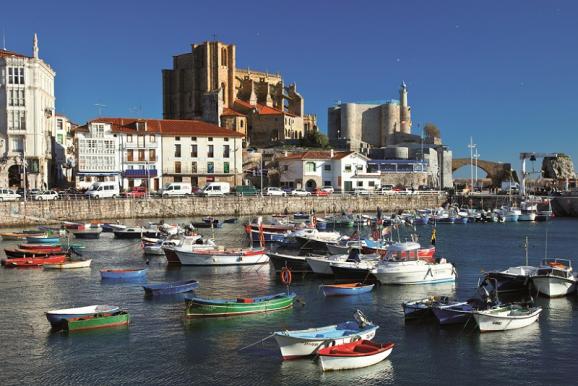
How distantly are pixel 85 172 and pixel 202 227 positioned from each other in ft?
78.4

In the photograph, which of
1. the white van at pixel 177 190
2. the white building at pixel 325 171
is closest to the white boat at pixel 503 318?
the white van at pixel 177 190

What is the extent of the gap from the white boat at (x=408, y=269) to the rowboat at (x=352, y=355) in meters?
13.5

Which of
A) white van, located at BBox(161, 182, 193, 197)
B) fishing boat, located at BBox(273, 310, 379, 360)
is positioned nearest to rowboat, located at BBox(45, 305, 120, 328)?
fishing boat, located at BBox(273, 310, 379, 360)

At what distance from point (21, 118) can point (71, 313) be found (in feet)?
192

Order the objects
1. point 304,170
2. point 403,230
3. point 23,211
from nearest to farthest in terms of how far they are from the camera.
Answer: point 23,211
point 403,230
point 304,170

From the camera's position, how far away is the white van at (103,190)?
7744 centimetres

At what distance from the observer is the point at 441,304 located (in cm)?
2906

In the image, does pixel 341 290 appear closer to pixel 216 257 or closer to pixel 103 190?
pixel 216 257

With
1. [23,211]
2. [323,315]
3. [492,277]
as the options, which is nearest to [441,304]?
[323,315]

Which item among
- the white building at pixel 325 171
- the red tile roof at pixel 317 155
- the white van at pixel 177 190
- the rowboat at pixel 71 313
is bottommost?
the rowboat at pixel 71 313

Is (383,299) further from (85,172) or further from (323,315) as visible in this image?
(85,172)

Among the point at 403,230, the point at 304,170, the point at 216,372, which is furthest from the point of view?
the point at 304,170

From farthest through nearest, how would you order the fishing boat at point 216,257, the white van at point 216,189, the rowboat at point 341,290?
1. the white van at point 216,189
2. the fishing boat at point 216,257
3. the rowboat at point 341,290

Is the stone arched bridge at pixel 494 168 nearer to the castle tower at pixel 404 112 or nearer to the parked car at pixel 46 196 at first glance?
the castle tower at pixel 404 112
